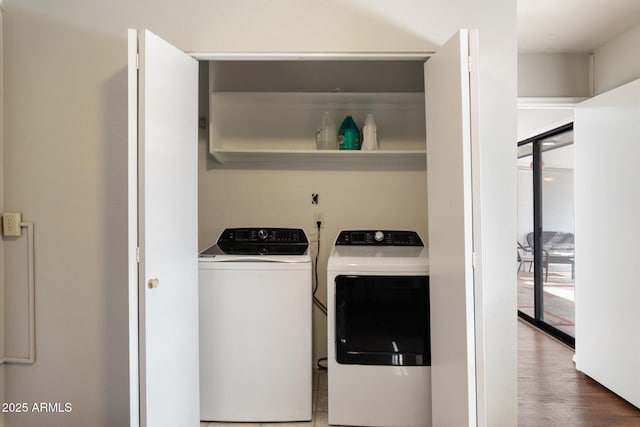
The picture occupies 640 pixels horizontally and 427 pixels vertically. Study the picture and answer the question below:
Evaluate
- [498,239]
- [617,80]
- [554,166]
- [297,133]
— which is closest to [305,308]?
[498,239]

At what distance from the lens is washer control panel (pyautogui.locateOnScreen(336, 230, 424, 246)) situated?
8.02ft

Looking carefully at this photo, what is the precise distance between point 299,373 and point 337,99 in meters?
1.81

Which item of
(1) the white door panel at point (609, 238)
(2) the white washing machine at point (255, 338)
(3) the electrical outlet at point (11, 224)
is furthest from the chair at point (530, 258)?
(3) the electrical outlet at point (11, 224)

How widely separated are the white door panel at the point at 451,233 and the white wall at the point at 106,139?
0.79 feet

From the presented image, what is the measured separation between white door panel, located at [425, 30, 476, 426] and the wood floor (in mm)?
839

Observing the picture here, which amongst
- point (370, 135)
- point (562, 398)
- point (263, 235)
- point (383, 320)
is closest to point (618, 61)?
point (370, 135)

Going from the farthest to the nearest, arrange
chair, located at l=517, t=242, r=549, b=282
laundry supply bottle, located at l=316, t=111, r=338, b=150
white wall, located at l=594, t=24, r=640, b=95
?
1. chair, located at l=517, t=242, r=549, b=282
2. laundry supply bottle, located at l=316, t=111, r=338, b=150
3. white wall, located at l=594, t=24, r=640, b=95

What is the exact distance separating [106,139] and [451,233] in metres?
1.72

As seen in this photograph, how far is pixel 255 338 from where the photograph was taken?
187cm

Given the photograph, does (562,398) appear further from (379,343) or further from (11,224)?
(11,224)

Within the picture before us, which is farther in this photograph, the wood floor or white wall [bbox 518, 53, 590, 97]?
white wall [bbox 518, 53, 590, 97]

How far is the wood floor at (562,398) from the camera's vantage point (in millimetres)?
2021

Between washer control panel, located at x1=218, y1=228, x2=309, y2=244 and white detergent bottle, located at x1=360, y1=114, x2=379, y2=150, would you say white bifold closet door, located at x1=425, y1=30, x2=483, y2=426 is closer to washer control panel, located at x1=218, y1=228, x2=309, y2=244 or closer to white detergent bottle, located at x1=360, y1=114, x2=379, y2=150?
white detergent bottle, located at x1=360, y1=114, x2=379, y2=150

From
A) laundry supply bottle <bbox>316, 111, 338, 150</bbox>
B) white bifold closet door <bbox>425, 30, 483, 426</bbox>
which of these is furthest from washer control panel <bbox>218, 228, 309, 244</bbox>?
white bifold closet door <bbox>425, 30, 483, 426</bbox>
